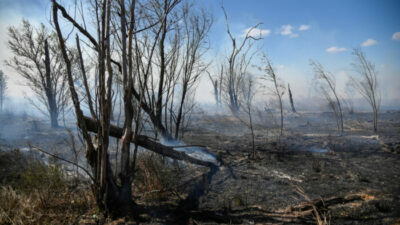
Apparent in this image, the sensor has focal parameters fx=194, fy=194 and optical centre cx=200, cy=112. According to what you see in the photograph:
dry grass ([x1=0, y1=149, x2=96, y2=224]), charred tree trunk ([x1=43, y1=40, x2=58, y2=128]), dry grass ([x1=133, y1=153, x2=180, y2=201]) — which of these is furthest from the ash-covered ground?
charred tree trunk ([x1=43, y1=40, x2=58, y2=128])

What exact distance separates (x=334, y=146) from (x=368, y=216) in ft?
19.1

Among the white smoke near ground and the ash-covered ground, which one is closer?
the ash-covered ground

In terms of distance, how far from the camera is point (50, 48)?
13430 mm

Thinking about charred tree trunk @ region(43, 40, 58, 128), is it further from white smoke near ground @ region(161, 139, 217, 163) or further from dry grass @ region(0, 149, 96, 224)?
dry grass @ region(0, 149, 96, 224)

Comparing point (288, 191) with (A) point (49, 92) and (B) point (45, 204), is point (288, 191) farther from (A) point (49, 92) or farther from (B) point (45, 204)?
(A) point (49, 92)

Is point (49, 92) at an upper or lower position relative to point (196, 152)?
upper

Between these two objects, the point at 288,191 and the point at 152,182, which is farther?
the point at 288,191

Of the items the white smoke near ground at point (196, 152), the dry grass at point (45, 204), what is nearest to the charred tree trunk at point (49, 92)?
the white smoke near ground at point (196, 152)

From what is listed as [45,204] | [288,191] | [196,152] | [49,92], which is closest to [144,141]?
[45,204]

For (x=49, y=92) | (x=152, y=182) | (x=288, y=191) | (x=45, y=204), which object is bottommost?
(x=288, y=191)

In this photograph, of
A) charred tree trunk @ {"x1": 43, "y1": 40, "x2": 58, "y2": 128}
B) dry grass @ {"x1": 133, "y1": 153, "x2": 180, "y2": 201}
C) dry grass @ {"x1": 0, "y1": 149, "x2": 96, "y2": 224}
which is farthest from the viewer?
charred tree trunk @ {"x1": 43, "y1": 40, "x2": 58, "y2": 128}

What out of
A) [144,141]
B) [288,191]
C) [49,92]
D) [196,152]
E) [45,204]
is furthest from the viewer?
[49,92]

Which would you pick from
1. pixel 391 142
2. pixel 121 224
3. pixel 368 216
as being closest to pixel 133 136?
pixel 121 224

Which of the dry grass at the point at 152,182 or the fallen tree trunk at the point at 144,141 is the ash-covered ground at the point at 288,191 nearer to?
the dry grass at the point at 152,182
